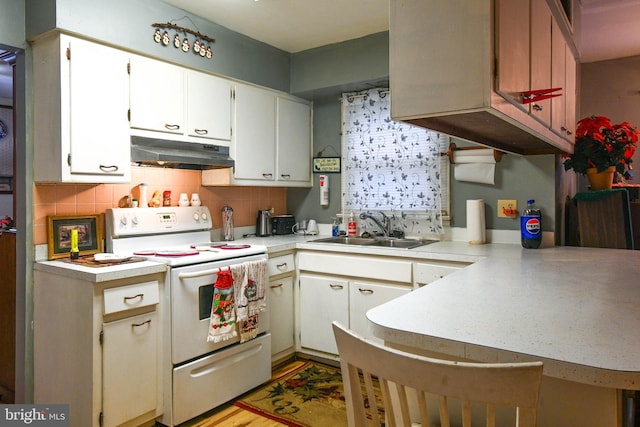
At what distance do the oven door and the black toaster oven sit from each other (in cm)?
122

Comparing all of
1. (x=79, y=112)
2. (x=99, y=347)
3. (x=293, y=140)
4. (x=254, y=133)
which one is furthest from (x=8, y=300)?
(x=293, y=140)

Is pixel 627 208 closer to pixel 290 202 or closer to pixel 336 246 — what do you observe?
pixel 336 246

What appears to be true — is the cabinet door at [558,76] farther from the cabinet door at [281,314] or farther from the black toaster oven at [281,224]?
the black toaster oven at [281,224]

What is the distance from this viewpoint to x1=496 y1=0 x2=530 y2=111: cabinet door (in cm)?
135

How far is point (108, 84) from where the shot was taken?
235cm

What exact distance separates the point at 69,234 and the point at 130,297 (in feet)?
2.03

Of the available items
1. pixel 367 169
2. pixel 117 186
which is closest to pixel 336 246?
pixel 367 169

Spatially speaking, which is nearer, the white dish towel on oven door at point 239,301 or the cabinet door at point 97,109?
the cabinet door at point 97,109

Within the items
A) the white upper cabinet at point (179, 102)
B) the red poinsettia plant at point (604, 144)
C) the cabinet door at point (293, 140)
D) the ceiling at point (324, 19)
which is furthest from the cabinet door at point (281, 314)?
the red poinsettia plant at point (604, 144)

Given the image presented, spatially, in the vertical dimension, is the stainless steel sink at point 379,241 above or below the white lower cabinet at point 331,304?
above

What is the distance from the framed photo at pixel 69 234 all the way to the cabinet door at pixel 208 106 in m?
0.79

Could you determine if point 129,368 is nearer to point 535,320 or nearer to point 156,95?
point 156,95

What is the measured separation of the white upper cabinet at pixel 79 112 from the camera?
7.14 feet

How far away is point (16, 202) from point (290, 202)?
2144 mm
